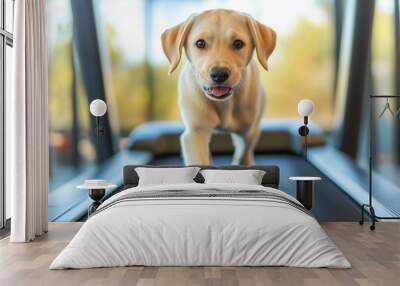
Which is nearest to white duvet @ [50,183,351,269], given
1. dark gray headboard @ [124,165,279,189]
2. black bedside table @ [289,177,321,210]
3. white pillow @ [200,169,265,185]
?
white pillow @ [200,169,265,185]

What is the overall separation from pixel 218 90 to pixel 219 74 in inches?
7.8

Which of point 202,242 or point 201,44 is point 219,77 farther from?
point 202,242

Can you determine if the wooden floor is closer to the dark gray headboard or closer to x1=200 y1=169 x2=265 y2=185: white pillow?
x1=200 y1=169 x2=265 y2=185: white pillow

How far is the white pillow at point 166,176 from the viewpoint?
6.80m

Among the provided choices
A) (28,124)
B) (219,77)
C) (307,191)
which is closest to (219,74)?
(219,77)

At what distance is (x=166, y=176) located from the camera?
684 centimetres

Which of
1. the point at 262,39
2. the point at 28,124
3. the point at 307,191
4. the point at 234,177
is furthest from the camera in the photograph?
the point at 262,39

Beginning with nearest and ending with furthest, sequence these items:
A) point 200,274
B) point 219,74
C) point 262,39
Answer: point 200,274, point 219,74, point 262,39

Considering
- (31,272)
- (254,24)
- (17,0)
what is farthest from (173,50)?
(31,272)

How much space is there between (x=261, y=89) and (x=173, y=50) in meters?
1.18

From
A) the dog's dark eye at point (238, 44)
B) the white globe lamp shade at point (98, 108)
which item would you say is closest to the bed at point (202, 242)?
the white globe lamp shade at point (98, 108)

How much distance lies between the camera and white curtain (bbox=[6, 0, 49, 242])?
19.6 ft

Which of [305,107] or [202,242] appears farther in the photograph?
[305,107]

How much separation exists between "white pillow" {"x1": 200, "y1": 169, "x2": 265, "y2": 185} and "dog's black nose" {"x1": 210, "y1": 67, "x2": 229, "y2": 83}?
108 cm
